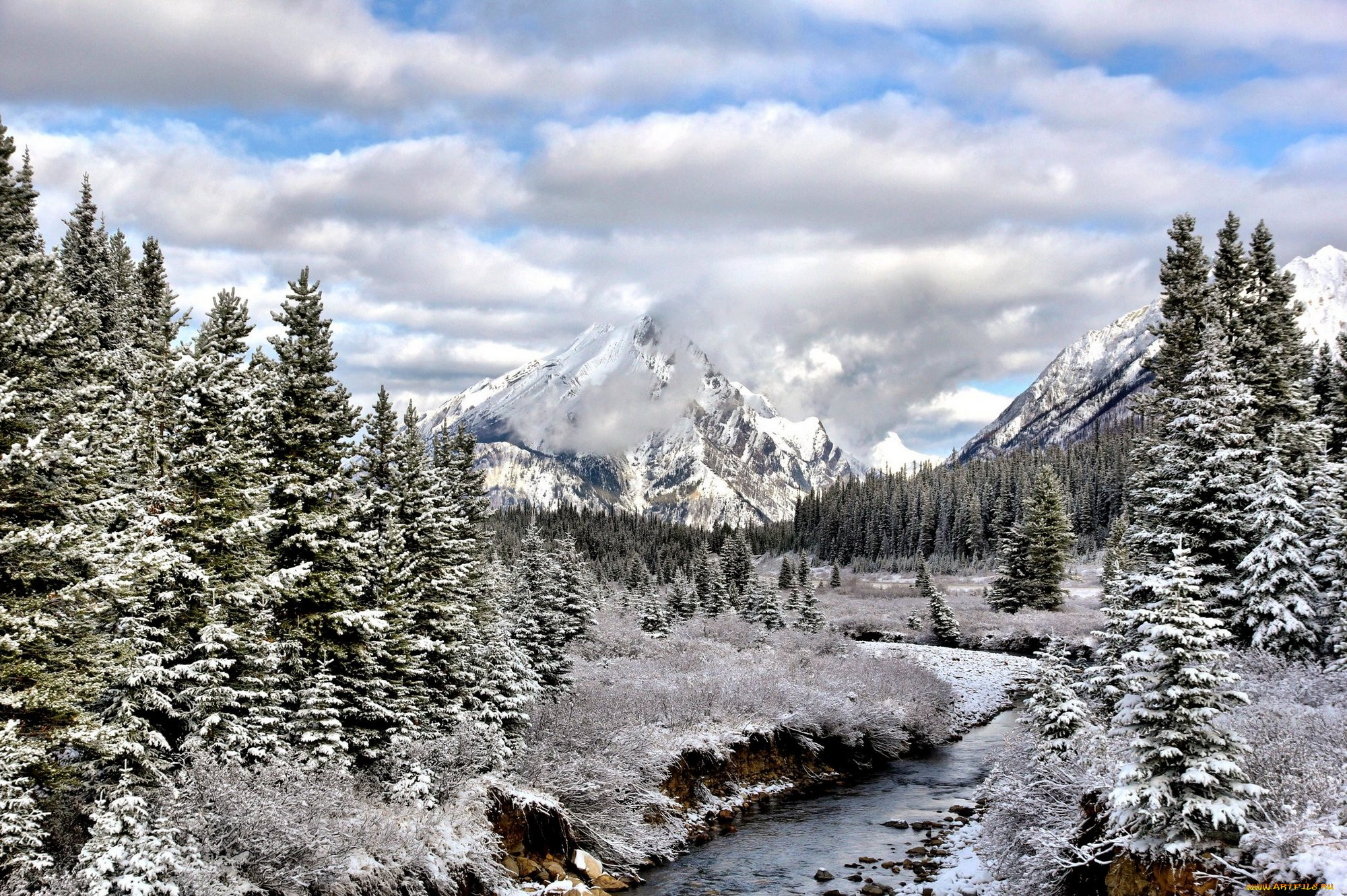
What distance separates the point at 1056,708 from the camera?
23.4 meters

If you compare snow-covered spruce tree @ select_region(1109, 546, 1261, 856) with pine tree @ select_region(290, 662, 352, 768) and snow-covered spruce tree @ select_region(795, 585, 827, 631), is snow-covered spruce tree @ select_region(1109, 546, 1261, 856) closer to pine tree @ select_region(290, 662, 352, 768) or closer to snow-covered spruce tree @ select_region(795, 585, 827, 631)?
pine tree @ select_region(290, 662, 352, 768)

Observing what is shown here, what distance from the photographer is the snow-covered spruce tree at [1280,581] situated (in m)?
22.3

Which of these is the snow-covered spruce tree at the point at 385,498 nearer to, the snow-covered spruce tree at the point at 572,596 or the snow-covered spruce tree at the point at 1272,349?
the snow-covered spruce tree at the point at 572,596

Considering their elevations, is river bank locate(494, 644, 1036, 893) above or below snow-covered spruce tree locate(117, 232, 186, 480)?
below

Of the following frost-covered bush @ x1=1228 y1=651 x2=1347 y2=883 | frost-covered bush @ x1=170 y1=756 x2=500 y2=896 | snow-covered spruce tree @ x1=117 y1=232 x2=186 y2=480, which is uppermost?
snow-covered spruce tree @ x1=117 y1=232 x2=186 y2=480

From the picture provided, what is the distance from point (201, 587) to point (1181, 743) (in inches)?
798

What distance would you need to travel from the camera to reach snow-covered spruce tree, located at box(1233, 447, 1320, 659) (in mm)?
22266

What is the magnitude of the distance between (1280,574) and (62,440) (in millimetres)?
28420

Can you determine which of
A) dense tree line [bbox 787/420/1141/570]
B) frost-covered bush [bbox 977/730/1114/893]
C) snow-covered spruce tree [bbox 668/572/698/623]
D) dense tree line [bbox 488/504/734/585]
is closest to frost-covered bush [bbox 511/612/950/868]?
snow-covered spruce tree [bbox 668/572/698/623]

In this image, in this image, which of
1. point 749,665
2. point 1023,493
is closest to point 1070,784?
point 749,665

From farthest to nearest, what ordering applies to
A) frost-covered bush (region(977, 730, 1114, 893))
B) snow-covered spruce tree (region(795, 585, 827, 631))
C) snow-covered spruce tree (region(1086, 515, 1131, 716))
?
snow-covered spruce tree (region(795, 585, 827, 631))
snow-covered spruce tree (region(1086, 515, 1131, 716))
frost-covered bush (region(977, 730, 1114, 893))

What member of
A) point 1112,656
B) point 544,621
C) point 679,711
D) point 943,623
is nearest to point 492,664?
point 544,621

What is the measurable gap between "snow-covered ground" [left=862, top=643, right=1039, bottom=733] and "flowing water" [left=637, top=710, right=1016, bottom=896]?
948 cm

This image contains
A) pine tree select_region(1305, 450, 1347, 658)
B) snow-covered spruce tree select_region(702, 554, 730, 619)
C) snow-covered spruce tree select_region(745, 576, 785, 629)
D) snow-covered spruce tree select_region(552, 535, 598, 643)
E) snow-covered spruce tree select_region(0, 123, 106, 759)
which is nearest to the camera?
snow-covered spruce tree select_region(0, 123, 106, 759)
